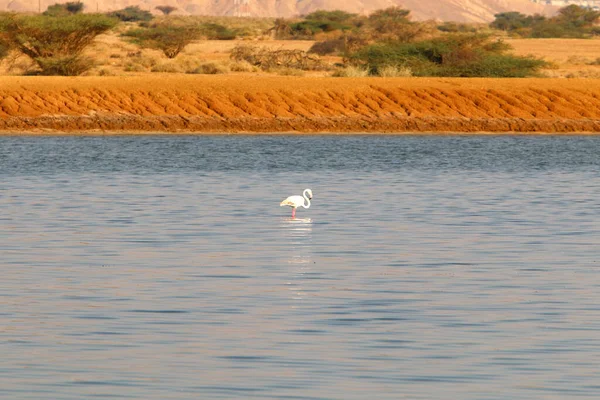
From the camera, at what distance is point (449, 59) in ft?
189

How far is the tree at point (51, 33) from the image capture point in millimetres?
57500

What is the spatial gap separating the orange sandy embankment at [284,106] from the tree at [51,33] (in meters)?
9.98

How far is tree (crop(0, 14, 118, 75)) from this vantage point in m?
57.5

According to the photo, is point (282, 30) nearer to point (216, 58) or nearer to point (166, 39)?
point (166, 39)

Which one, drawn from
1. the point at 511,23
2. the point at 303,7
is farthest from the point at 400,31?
the point at 303,7

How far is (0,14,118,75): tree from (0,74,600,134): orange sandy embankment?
32.7 feet

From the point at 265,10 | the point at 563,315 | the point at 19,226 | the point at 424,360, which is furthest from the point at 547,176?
the point at 265,10

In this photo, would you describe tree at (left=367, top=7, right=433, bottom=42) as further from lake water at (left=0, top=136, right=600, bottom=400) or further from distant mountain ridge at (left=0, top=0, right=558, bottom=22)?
distant mountain ridge at (left=0, top=0, right=558, bottom=22)

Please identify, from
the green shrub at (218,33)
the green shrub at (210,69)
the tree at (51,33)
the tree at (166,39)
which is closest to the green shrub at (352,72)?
the green shrub at (210,69)

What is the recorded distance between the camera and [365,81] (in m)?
48.5

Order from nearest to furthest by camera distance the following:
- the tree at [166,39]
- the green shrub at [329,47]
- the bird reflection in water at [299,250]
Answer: the bird reflection in water at [299,250], the tree at [166,39], the green shrub at [329,47]

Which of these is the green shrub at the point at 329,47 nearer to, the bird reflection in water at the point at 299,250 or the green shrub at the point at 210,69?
the green shrub at the point at 210,69

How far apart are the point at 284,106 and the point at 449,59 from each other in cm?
1431

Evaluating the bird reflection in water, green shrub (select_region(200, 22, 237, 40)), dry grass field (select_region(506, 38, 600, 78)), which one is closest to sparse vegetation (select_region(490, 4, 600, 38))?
dry grass field (select_region(506, 38, 600, 78))
